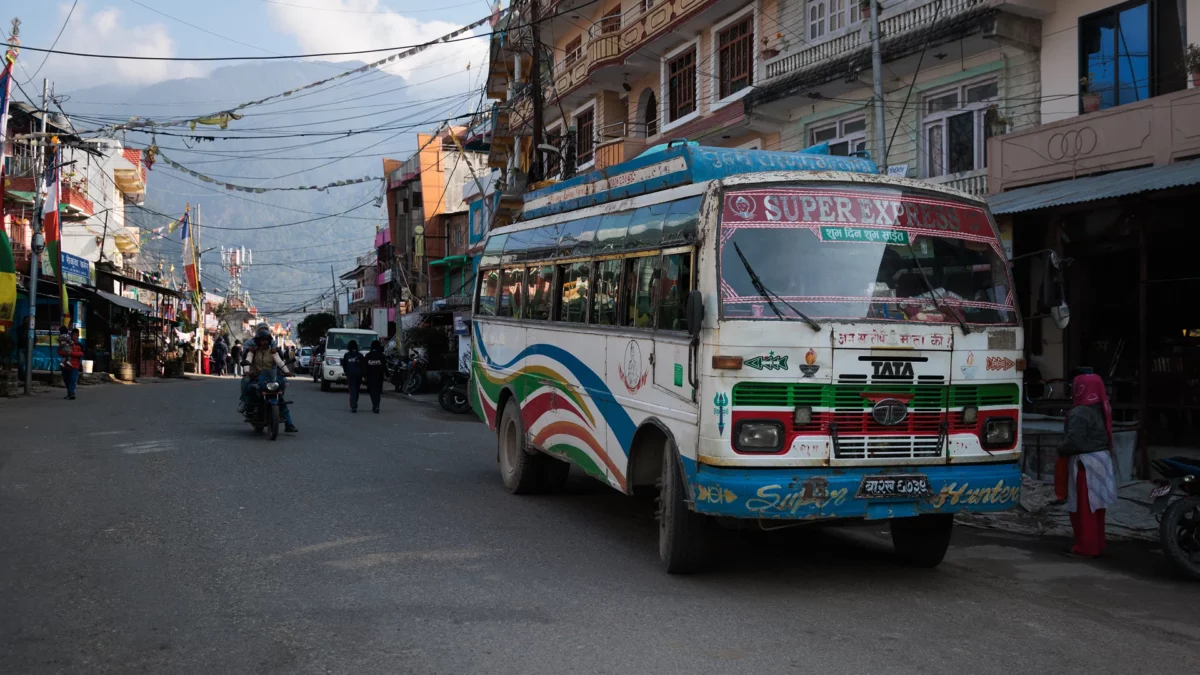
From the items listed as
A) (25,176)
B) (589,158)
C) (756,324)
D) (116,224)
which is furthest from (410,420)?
(116,224)

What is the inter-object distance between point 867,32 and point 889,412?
45.7 feet

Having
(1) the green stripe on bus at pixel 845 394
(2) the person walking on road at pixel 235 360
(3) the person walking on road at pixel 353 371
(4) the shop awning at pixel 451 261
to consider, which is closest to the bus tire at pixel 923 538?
(1) the green stripe on bus at pixel 845 394

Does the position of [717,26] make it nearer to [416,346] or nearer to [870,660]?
[416,346]

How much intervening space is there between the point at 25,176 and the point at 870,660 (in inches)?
1462

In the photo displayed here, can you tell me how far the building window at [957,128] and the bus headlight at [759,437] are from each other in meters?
12.2

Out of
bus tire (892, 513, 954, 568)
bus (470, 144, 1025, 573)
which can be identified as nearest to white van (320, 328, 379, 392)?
bus (470, 144, 1025, 573)

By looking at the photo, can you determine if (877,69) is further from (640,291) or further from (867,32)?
(640,291)

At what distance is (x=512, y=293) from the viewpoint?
11750mm

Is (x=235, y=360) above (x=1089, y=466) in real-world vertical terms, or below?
above

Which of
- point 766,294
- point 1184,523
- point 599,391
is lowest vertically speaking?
point 1184,523

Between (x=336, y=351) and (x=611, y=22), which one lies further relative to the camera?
(x=336, y=351)

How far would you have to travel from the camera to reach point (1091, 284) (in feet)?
50.2

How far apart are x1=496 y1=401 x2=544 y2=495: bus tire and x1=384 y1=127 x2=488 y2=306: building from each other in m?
40.3

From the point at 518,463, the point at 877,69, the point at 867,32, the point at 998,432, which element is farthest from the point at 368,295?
the point at 998,432
